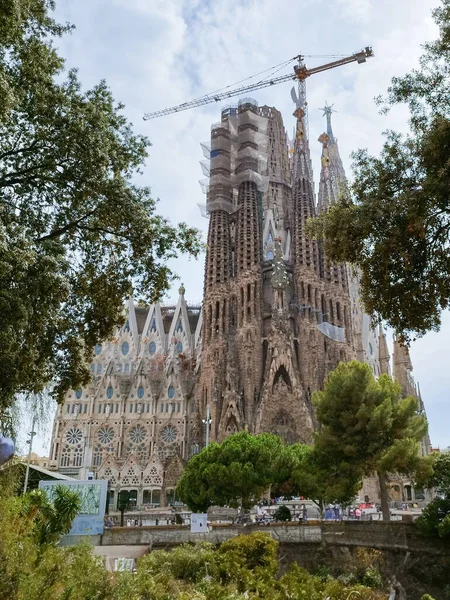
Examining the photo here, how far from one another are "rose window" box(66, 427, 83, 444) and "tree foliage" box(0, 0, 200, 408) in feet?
132

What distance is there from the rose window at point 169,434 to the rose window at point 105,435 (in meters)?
4.64

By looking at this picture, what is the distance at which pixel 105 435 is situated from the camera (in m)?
51.2

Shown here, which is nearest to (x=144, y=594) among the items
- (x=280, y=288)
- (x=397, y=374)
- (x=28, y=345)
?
(x=28, y=345)

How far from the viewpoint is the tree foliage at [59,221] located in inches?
391

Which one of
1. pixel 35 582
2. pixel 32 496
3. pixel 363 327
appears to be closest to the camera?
pixel 35 582

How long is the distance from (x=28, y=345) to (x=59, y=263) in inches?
65.1

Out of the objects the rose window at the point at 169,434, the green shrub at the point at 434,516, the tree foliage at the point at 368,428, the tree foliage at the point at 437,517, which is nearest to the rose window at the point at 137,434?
the rose window at the point at 169,434

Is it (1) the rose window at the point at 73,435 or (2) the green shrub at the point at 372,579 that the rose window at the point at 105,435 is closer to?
(1) the rose window at the point at 73,435

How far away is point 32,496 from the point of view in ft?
44.0

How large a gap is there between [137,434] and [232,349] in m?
12.2

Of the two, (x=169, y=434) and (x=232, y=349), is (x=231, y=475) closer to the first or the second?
(x=232, y=349)

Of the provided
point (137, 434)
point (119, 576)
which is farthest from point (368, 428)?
point (137, 434)

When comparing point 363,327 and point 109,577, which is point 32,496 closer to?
point 109,577

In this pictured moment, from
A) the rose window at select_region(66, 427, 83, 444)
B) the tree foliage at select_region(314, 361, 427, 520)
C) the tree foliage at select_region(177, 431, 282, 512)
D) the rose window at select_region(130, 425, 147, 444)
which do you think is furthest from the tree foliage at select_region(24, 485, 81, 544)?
the rose window at select_region(66, 427, 83, 444)
